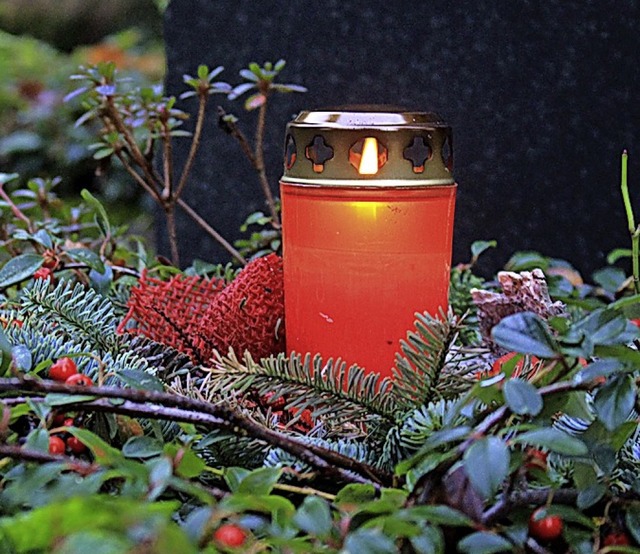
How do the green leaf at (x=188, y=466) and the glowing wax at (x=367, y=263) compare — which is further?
the glowing wax at (x=367, y=263)

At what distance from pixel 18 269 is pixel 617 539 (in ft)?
1.57

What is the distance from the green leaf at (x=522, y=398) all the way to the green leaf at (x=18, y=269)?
1.30 ft

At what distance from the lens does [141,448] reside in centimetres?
52

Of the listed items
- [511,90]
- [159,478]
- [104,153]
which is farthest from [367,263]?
[511,90]

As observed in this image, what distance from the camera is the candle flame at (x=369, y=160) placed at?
2.31 ft

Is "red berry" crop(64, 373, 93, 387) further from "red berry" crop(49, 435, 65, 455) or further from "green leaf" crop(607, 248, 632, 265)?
"green leaf" crop(607, 248, 632, 265)

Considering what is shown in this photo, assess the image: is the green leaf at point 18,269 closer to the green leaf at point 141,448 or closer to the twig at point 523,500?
the green leaf at point 141,448

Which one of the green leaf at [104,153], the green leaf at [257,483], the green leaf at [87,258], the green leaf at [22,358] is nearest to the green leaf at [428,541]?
the green leaf at [257,483]

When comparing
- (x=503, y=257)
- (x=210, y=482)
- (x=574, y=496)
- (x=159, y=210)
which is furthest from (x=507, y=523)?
(x=159, y=210)

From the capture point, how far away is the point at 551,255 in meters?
1.33

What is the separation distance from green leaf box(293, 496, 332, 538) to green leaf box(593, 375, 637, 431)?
18 cm

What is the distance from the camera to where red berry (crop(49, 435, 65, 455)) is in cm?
51

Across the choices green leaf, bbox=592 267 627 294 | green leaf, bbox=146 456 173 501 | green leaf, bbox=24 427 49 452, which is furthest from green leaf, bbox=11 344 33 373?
green leaf, bbox=592 267 627 294

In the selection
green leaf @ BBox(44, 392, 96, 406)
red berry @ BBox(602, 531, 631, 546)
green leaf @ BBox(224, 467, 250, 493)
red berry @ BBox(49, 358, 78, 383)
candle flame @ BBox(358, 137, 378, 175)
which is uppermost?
candle flame @ BBox(358, 137, 378, 175)
